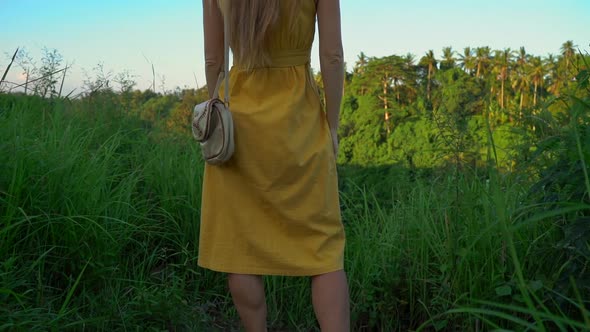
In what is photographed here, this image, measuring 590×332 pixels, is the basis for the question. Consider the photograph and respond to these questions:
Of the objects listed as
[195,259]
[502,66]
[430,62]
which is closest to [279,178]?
[195,259]

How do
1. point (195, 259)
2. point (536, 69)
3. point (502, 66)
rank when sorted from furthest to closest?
point (536, 69), point (502, 66), point (195, 259)

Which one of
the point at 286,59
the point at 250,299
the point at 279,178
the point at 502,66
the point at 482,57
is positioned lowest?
the point at 250,299

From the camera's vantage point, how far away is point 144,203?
3.88m

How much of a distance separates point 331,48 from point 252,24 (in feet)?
0.98

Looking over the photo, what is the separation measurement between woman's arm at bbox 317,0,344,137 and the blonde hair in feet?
0.36

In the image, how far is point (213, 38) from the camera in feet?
8.38

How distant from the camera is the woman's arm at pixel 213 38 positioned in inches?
99.7

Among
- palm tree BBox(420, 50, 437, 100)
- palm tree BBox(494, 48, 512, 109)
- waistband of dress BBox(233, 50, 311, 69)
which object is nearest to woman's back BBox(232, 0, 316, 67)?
waistband of dress BBox(233, 50, 311, 69)

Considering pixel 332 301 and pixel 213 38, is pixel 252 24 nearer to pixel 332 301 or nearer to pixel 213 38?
pixel 213 38

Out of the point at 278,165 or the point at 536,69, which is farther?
the point at 536,69

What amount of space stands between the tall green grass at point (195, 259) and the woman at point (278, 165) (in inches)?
21.7

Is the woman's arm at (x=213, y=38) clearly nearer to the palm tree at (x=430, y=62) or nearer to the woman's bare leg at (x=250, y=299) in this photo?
the woman's bare leg at (x=250, y=299)

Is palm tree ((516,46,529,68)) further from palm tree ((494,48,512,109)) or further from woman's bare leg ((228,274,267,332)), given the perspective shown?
woman's bare leg ((228,274,267,332))

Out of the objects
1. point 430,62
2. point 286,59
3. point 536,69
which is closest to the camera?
point 286,59
